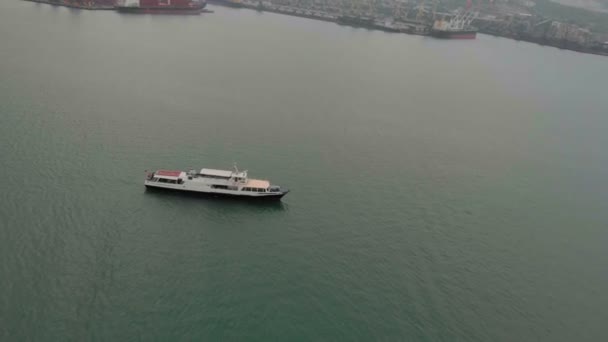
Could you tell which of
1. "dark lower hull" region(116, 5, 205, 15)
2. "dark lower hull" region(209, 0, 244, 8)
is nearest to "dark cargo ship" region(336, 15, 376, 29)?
"dark lower hull" region(209, 0, 244, 8)

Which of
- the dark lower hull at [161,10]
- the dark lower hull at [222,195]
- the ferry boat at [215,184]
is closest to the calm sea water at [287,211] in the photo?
the dark lower hull at [222,195]

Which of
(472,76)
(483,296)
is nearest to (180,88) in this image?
(483,296)

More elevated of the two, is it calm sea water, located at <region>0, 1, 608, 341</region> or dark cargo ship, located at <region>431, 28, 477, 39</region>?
dark cargo ship, located at <region>431, 28, 477, 39</region>

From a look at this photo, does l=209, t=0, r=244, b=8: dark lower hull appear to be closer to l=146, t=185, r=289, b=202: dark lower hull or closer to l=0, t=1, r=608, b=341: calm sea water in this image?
l=0, t=1, r=608, b=341: calm sea water

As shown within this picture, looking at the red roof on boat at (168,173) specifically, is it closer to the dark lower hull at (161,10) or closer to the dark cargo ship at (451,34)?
the dark lower hull at (161,10)

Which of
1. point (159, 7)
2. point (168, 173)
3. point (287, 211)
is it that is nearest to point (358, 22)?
point (159, 7)

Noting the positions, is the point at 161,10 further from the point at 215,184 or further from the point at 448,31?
the point at 215,184
